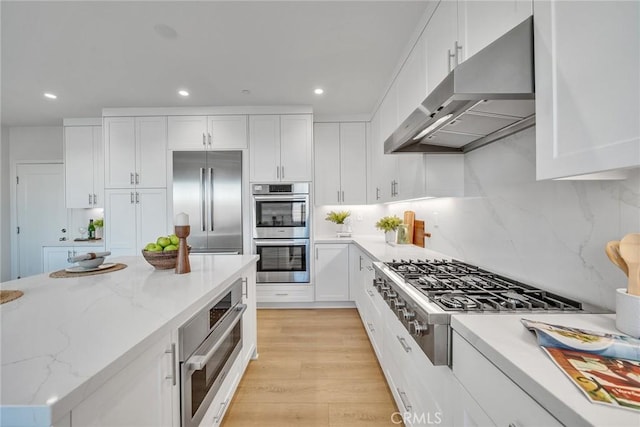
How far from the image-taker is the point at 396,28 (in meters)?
2.10

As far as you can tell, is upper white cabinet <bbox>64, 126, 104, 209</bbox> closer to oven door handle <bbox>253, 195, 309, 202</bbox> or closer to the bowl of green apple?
oven door handle <bbox>253, 195, 309, 202</bbox>

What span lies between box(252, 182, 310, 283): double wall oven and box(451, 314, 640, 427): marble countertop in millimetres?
2785

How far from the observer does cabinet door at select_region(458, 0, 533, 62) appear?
40.1 inches

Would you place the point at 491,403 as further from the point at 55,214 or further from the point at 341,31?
the point at 55,214

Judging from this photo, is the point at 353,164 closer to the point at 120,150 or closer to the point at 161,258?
the point at 161,258

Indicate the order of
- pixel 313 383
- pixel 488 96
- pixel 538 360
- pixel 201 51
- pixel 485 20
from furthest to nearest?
pixel 201 51 < pixel 313 383 < pixel 485 20 < pixel 488 96 < pixel 538 360

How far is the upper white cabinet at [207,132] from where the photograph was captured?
3.64 meters

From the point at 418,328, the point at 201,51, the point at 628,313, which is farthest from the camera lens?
the point at 201,51

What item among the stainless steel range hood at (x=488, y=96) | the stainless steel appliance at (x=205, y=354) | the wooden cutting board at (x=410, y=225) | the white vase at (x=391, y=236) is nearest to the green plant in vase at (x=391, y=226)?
the white vase at (x=391, y=236)

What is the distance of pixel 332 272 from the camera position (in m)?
3.66

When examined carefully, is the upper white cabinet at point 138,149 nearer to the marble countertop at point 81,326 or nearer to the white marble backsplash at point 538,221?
the marble countertop at point 81,326

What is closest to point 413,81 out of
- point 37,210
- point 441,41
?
point 441,41

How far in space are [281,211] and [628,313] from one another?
319 centimetres

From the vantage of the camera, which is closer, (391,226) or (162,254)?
(162,254)
